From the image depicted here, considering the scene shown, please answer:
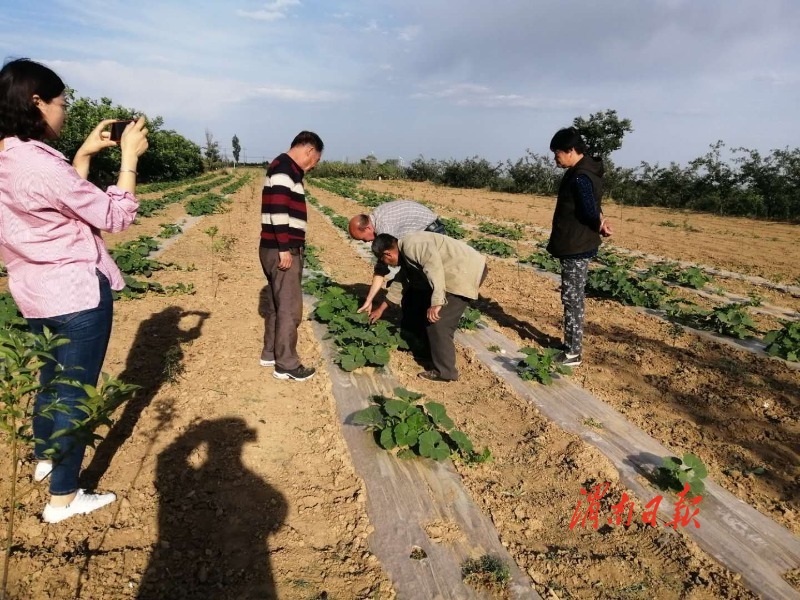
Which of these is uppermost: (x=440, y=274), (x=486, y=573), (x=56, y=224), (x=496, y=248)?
(x=56, y=224)

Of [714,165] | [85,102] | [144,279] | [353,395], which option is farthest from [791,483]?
[85,102]

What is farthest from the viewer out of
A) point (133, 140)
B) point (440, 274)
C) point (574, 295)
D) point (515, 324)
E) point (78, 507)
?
point (515, 324)

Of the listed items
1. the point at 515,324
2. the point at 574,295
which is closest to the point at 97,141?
the point at 574,295

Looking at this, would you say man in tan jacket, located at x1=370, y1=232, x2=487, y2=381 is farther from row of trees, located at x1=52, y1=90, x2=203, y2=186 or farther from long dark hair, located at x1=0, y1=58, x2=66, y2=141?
row of trees, located at x1=52, y1=90, x2=203, y2=186

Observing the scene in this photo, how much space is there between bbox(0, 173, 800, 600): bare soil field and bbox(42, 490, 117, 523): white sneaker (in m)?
0.05

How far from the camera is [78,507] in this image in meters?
2.17

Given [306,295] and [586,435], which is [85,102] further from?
[586,435]

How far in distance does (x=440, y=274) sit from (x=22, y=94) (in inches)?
97.3

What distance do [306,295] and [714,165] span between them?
25492 mm

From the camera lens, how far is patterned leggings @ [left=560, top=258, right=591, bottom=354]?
3.90 meters

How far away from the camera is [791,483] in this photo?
273cm

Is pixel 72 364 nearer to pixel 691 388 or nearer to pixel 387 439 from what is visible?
pixel 387 439

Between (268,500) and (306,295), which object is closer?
(268,500)

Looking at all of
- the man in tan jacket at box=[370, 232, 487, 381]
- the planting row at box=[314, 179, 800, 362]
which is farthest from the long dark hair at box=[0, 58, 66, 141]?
the planting row at box=[314, 179, 800, 362]
